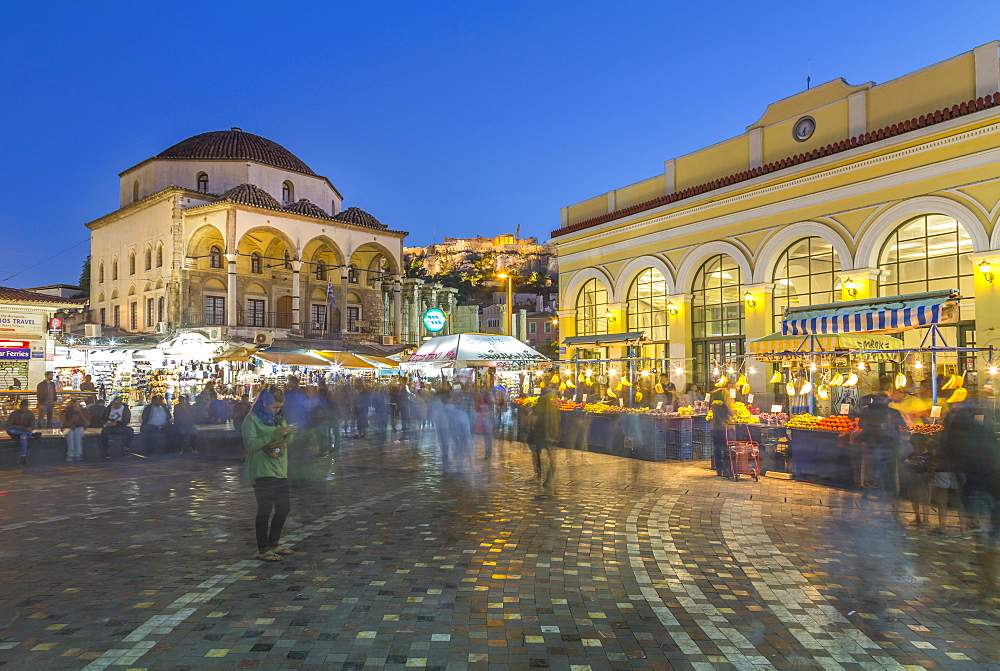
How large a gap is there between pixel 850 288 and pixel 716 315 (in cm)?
469

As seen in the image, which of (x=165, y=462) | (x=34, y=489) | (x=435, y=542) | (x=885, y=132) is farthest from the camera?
(x=885, y=132)

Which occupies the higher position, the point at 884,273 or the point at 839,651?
the point at 884,273

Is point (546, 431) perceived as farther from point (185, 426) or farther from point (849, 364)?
point (185, 426)

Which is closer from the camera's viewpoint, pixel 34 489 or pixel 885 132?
pixel 34 489

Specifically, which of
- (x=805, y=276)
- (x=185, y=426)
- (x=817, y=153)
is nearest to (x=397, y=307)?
(x=805, y=276)

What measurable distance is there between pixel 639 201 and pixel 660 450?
1190 centimetres

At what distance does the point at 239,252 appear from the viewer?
4303 centimetres

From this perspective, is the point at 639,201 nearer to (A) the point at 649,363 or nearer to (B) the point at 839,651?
(A) the point at 649,363

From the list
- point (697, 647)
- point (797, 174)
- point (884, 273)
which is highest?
point (797, 174)

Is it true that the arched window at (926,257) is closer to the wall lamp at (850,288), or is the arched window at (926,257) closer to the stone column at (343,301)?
the wall lamp at (850,288)

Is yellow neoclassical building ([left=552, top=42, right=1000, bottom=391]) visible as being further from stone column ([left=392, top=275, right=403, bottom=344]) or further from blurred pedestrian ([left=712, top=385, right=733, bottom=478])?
stone column ([left=392, top=275, right=403, bottom=344])

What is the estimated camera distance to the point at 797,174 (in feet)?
58.5

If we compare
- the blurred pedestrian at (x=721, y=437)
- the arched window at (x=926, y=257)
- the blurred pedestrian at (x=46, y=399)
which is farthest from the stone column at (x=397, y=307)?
the blurred pedestrian at (x=721, y=437)

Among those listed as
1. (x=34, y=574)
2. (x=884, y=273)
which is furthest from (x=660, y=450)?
(x=34, y=574)
